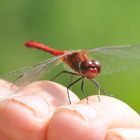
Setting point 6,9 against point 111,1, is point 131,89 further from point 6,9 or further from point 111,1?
point 6,9

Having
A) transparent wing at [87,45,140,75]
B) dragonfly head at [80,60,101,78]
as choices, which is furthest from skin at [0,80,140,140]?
transparent wing at [87,45,140,75]

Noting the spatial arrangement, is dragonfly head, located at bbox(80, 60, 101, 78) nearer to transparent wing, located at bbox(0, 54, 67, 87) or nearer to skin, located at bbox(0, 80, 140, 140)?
transparent wing, located at bbox(0, 54, 67, 87)

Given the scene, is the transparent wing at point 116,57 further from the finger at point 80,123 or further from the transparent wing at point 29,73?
the finger at point 80,123

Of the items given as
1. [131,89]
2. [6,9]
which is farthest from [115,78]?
[6,9]

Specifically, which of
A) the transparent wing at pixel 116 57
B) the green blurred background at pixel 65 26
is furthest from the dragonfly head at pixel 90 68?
the green blurred background at pixel 65 26

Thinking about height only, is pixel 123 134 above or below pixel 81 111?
below

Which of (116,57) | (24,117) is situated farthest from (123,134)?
(116,57)

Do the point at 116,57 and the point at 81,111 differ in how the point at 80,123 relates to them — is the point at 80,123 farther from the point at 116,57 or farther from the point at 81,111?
the point at 116,57
